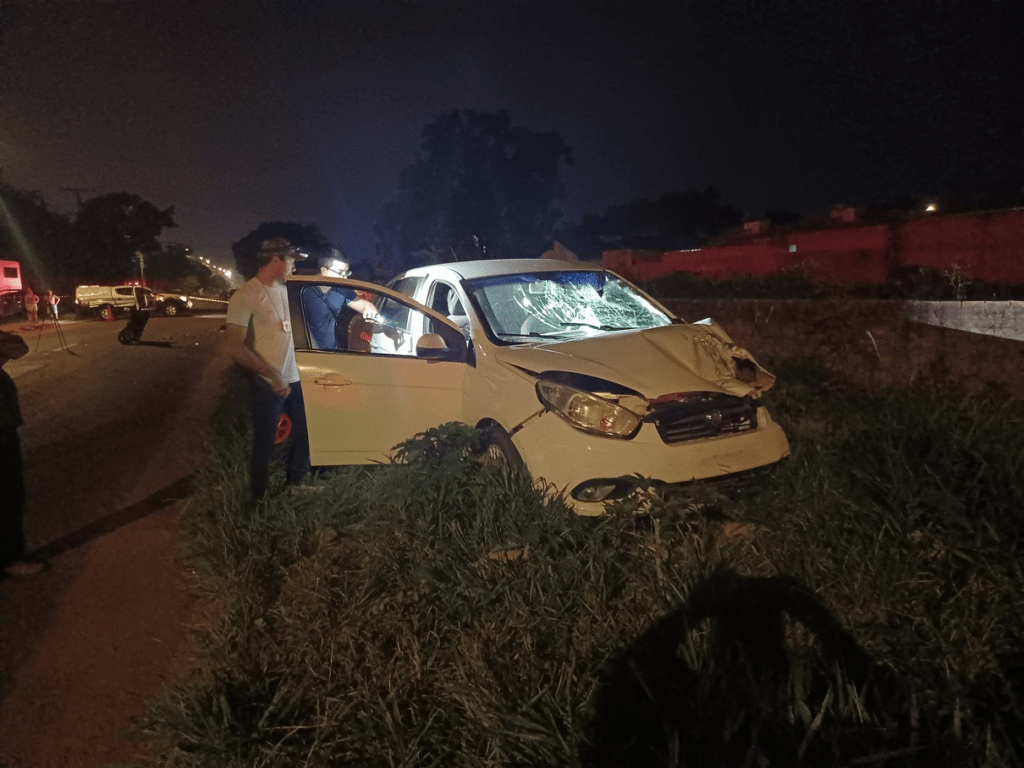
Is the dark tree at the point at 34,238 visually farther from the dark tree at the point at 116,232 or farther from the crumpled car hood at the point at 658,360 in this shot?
the crumpled car hood at the point at 658,360

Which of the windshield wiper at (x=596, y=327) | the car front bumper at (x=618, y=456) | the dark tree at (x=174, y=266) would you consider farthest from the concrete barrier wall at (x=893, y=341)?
the dark tree at (x=174, y=266)

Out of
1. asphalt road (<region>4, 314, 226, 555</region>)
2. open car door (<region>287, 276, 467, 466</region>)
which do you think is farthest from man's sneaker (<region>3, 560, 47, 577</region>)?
open car door (<region>287, 276, 467, 466</region>)

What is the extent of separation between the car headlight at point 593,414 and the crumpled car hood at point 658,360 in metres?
0.14

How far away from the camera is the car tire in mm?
4143

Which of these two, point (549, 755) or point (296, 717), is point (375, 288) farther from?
point (549, 755)

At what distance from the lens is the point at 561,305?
538 centimetres

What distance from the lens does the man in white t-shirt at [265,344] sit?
4.39m

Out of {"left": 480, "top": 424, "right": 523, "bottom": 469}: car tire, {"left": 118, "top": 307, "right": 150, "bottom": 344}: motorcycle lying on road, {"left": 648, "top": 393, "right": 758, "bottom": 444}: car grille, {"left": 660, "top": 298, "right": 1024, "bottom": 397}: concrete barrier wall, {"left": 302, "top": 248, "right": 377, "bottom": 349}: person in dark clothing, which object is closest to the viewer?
{"left": 648, "top": 393, "right": 758, "bottom": 444}: car grille

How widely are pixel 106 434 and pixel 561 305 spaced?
5292mm

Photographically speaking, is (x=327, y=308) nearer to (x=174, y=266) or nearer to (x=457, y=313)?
(x=457, y=313)

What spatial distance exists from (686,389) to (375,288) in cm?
226

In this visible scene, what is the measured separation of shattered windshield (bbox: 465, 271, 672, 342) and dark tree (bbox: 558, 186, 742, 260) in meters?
44.1

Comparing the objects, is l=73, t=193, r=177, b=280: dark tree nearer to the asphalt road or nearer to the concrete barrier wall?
the asphalt road

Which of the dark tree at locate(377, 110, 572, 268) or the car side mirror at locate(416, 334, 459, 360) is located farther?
the dark tree at locate(377, 110, 572, 268)
